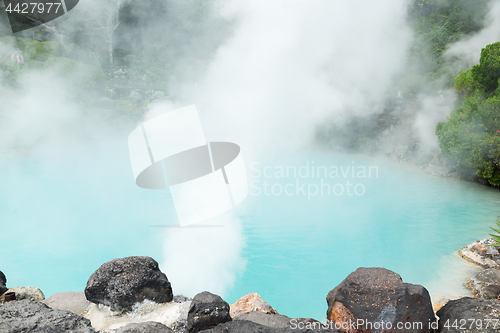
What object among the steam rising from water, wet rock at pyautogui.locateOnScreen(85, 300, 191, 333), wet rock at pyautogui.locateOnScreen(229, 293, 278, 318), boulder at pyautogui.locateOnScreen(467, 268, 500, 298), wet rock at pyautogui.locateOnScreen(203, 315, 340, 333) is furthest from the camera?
the steam rising from water

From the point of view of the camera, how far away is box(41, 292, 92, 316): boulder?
291 centimetres

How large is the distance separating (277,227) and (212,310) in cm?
362

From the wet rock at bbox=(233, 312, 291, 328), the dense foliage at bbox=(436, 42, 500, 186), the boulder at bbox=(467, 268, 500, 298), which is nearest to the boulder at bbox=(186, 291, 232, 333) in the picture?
the wet rock at bbox=(233, 312, 291, 328)

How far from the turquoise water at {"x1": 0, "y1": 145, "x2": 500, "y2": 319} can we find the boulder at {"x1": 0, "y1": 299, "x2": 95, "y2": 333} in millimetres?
2225

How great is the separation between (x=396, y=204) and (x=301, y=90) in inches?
315

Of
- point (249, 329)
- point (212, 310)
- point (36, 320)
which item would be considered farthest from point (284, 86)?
point (36, 320)

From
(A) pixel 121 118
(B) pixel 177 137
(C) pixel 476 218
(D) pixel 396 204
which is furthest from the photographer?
(A) pixel 121 118

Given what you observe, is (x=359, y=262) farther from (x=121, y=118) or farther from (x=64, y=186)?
(x=121, y=118)

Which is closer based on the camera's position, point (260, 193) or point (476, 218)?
point (476, 218)

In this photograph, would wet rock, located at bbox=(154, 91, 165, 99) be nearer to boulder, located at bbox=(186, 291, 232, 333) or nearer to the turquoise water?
the turquoise water

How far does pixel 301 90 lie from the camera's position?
538 inches

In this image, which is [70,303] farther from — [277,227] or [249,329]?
[277,227]

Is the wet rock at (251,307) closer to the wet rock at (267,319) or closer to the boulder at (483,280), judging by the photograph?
the wet rock at (267,319)

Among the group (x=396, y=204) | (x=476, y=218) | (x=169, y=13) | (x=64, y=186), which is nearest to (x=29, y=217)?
(x=64, y=186)
